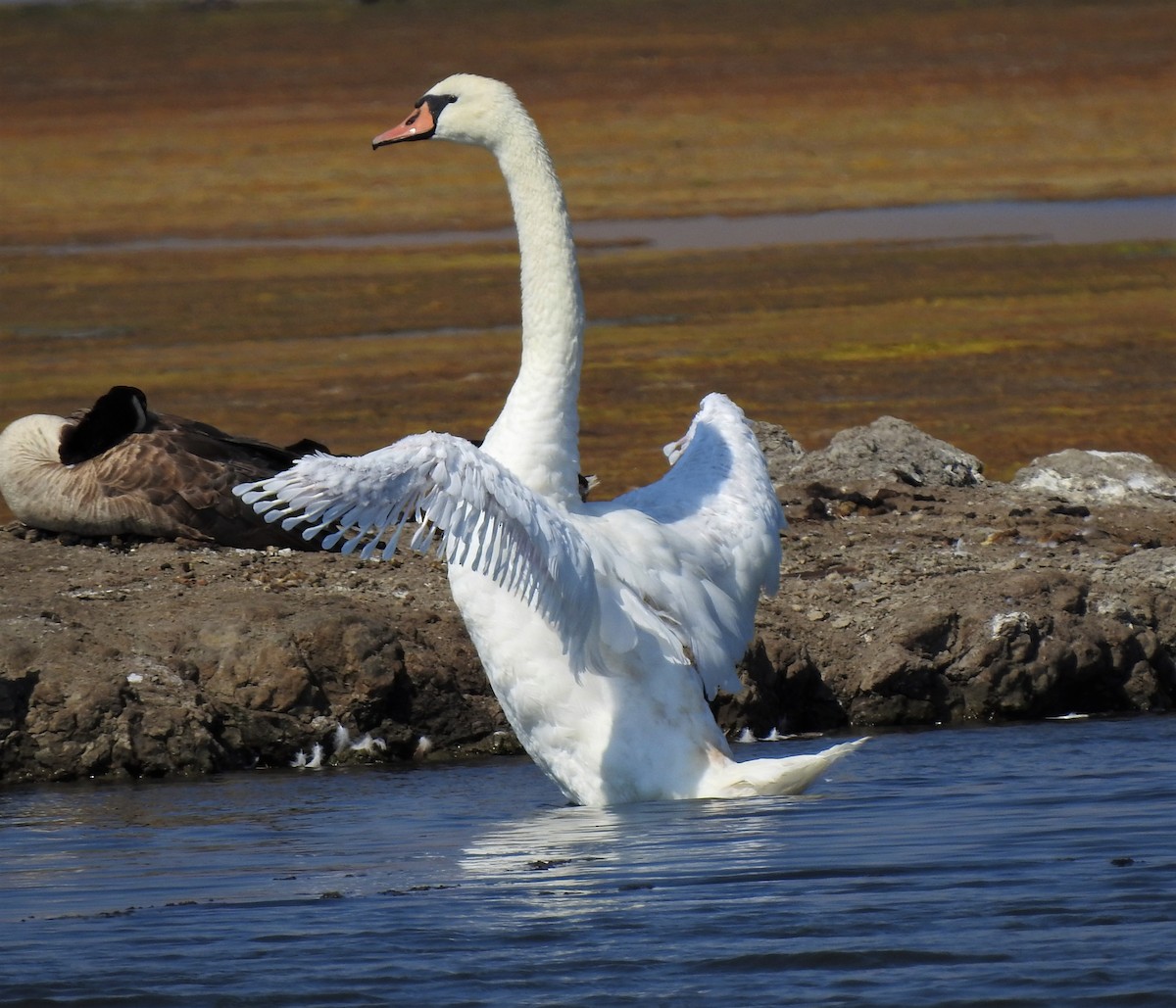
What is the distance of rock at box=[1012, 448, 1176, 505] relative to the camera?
12.8 meters

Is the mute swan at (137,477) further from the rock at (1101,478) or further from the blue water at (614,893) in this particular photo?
the rock at (1101,478)

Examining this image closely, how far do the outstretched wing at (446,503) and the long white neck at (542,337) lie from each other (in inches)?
25.9

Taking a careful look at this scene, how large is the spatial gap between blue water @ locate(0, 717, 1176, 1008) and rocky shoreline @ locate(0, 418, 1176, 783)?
69 cm

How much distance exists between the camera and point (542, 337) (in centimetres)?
827

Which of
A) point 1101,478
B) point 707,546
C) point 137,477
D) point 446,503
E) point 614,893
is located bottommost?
point 614,893

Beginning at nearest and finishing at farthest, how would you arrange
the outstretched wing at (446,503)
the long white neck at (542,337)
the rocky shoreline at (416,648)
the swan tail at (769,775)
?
the outstretched wing at (446,503), the swan tail at (769,775), the long white neck at (542,337), the rocky shoreline at (416,648)

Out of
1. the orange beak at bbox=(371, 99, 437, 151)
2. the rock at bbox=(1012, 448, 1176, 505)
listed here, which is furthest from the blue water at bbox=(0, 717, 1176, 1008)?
the rock at bbox=(1012, 448, 1176, 505)

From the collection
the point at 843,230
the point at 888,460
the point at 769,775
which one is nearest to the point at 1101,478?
the point at 888,460

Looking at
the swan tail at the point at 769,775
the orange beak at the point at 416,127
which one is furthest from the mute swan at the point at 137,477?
the swan tail at the point at 769,775

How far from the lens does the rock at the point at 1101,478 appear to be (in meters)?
12.8

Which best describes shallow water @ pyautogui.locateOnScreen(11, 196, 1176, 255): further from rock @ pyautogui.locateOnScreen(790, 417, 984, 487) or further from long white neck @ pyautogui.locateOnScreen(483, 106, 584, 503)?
long white neck @ pyautogui.locateOnScreen(483, 106, 584, 503)

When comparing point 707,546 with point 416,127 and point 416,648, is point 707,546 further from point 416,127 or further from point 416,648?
point 416,648

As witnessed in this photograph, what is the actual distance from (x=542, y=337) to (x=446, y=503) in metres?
1.21

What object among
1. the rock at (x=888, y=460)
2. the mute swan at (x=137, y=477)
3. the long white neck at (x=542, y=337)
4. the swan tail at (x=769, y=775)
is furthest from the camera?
the rock at (x=888, y=460)
